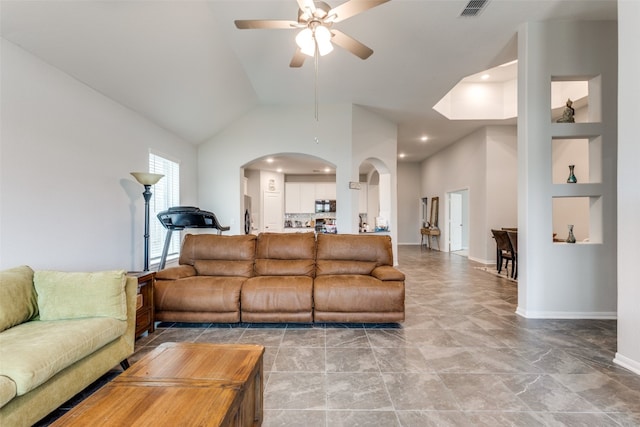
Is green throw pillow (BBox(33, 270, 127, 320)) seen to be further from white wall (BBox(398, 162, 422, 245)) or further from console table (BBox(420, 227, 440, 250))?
white wall (BBox(398, 162, 422, 245))

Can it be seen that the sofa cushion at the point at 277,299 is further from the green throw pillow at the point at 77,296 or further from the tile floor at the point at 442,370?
the green throw pillow at the point at 77,296

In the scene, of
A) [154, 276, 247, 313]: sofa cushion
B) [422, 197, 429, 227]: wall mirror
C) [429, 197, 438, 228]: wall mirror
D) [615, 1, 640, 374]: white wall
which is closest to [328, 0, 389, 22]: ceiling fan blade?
[615, 1, 640, 374]: white wall

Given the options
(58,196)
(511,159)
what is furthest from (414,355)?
(511,159)

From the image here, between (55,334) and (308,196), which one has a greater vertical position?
(308,196)

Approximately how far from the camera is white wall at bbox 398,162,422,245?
11.1 meters

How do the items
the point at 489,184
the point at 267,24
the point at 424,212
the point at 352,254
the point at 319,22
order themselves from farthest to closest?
the point at 424,212, the point at 489,184, the point at 352,254, the point at 267,24, the point at 319,22

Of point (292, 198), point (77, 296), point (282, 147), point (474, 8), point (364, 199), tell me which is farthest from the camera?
point (292, 198)

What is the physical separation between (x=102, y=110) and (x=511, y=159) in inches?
316

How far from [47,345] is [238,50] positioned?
12.6 ft

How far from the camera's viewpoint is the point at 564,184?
329 cm

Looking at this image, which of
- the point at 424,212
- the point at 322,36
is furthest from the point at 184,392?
the point at 424,212

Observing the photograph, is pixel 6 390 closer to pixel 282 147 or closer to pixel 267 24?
pixel 267 24

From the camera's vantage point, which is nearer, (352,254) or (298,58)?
(298,58)

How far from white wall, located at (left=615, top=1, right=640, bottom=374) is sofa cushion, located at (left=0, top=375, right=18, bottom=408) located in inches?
156
